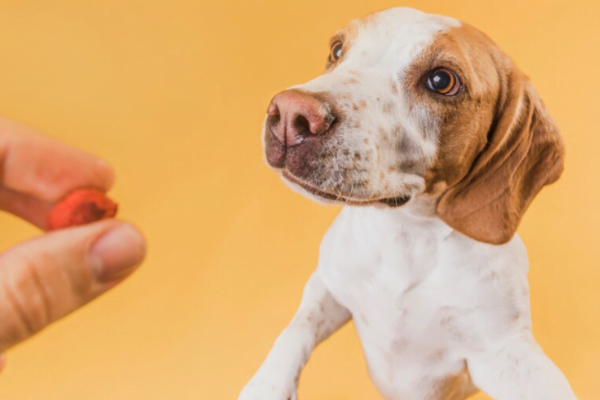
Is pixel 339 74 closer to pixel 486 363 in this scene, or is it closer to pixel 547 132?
pixel 547 132

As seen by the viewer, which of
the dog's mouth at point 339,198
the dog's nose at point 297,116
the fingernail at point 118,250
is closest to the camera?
the fingernail at point 118,250

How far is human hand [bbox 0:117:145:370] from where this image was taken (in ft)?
2.93

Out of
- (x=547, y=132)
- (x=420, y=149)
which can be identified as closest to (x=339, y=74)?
(x=420, y=149)

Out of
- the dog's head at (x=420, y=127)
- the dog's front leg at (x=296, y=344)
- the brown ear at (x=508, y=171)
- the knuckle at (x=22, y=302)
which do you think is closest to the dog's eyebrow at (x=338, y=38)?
the dog's head at (x=420, y=127)

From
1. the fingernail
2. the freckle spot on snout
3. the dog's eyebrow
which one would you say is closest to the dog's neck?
the freckle spot on snout

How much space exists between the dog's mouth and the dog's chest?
0.68 feet

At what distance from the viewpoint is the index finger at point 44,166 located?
978 millimetres

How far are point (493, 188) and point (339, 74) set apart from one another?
0.52 meters

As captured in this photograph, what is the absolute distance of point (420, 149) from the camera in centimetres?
151

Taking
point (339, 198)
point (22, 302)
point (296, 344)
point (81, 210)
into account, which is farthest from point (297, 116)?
point (296, 344)

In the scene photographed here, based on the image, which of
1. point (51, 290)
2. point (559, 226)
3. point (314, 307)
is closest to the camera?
point (51, 290)

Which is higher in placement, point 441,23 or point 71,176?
point 441,23

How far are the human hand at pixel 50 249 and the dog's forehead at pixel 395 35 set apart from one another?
2.73ft

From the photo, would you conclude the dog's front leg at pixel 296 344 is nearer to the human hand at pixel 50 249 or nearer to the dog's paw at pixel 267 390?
→ the dog's paw at pixel 267 390
